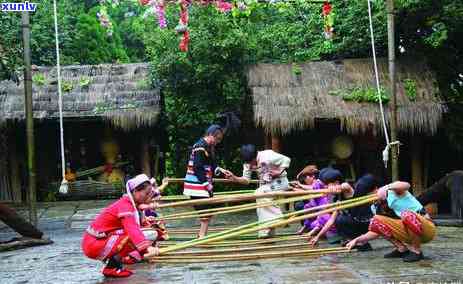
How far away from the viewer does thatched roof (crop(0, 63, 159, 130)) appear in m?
14.9

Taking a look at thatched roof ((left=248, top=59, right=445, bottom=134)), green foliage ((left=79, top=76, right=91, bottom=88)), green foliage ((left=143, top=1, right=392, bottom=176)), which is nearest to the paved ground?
thatched roof ((left=248, top=59, right=445, bottom=134))

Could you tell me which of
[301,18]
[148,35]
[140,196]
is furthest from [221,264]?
[301,18]

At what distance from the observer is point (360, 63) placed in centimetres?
1338

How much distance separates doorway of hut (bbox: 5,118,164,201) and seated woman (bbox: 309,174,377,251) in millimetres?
A: 9458

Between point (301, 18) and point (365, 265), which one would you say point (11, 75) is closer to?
point (365, 265)

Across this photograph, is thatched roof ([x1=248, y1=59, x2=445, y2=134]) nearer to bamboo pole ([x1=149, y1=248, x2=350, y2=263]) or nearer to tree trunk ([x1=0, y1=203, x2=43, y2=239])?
tree trunk ([x1=0, y1=203, x2=43, y2=239])

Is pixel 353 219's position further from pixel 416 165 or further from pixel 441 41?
pixel 416 165

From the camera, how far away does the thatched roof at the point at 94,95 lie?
14938 millimetres

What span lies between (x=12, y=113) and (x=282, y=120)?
22.6 ft

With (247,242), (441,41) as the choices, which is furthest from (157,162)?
(247,242)

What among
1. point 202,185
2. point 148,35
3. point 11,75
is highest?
point 148,35

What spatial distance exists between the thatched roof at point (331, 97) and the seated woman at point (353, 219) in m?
4.81

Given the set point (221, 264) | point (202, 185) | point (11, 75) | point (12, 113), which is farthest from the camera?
point (12, 113)

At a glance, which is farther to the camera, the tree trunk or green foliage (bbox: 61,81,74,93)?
green foliage (bbox: 61,81,74,93)
